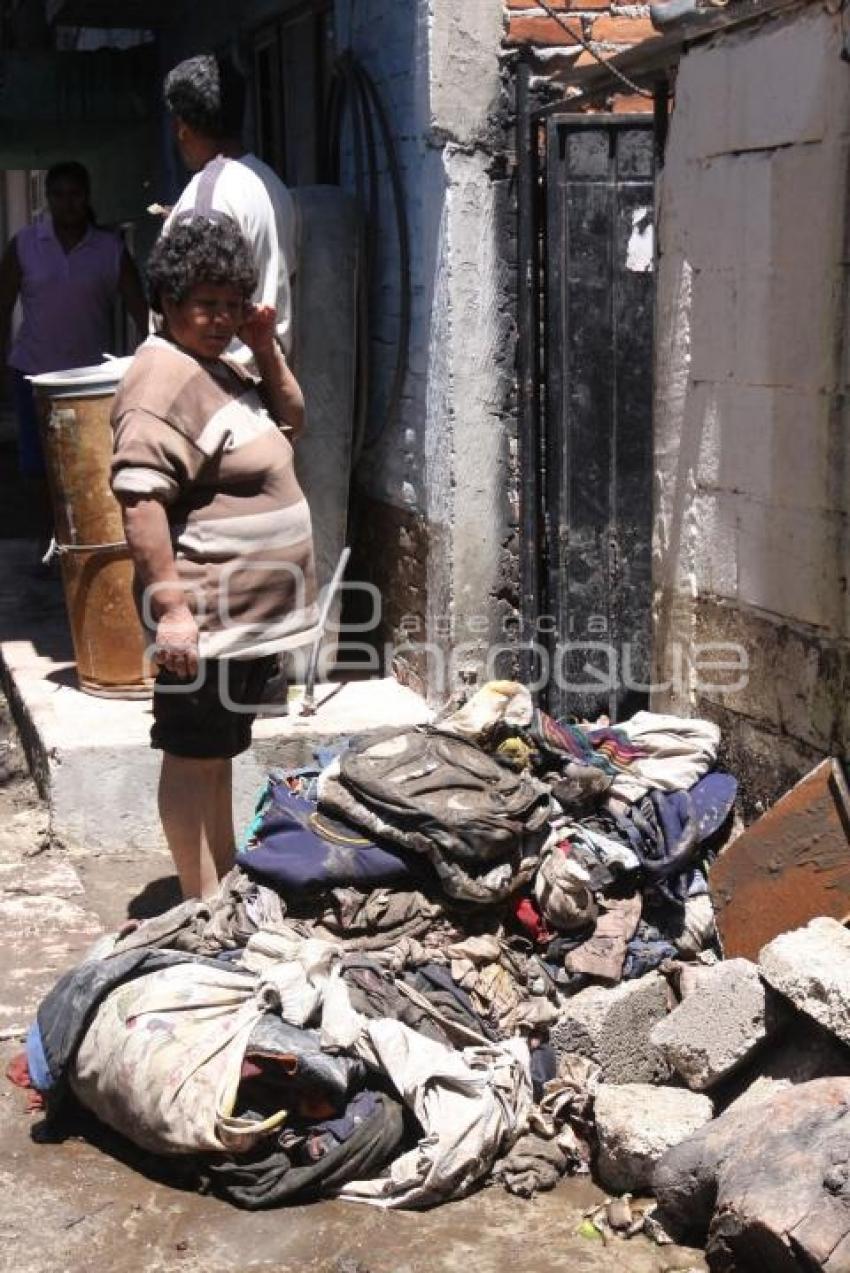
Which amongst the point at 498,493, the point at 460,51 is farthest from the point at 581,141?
the point at 498,493

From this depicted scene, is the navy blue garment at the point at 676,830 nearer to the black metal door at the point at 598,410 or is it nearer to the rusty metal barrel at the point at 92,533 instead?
the black metal door at the point at 598,410

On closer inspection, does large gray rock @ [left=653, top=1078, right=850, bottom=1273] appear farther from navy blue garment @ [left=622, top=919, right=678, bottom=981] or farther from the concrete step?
the concrete step

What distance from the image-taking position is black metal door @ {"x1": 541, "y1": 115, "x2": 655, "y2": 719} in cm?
564

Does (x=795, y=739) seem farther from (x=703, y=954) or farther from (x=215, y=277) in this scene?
(x=215, y=277)

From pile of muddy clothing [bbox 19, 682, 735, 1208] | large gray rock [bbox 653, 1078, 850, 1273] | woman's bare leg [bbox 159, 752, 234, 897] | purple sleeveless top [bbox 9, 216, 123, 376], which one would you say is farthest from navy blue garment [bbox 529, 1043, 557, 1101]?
purple sleeveless top [bbox 9, 216, 123, 376]

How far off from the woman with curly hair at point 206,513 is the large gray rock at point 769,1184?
5.52 feet

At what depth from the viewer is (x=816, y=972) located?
12.0ft

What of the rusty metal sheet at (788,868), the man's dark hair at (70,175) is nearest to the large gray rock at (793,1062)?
the rusty metal sheet at (788,868)

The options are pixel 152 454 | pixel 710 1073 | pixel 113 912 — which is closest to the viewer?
pixel 710 1073

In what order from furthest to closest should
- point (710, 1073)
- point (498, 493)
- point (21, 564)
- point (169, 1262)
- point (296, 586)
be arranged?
1. point (21, 564)
2. point (498, 493)
3. point (296, 586)
4. point (710, 1073)
5. point (169, 1262)

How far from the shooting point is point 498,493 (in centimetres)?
589

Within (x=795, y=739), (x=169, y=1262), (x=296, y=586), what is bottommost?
(x=169, y=1262)

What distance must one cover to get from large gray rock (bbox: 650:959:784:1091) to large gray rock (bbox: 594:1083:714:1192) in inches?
3.0

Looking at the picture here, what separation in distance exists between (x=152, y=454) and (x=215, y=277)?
47 cm
